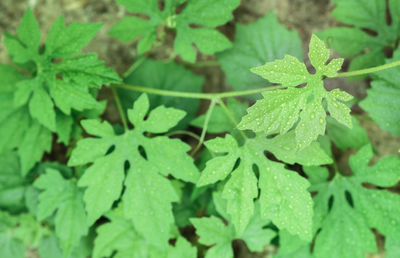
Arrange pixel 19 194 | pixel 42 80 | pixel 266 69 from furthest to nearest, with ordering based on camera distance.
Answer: pixel 19 194, pixel 42 80, pixel 266 69

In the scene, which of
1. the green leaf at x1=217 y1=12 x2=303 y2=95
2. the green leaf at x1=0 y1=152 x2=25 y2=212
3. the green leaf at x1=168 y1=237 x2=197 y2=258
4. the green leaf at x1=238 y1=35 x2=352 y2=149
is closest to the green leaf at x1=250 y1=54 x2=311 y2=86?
the green leaf at x1=238 y1=35 x2=352 y2=149

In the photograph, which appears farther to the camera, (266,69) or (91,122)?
(91,122)

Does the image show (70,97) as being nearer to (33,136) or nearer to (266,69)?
(33,136)

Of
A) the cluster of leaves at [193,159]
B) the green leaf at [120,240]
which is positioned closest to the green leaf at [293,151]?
the cluster of leaves at [193,159]

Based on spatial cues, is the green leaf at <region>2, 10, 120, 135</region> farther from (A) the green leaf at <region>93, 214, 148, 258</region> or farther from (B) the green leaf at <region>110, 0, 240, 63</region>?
(A) the green leaf at <region>93, 214, 148, 258</region>

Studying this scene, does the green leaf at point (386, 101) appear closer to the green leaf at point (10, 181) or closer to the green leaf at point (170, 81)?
the green leaf at point (170, 81)

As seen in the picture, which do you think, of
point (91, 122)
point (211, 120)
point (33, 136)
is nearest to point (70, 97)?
point (91, 122)
